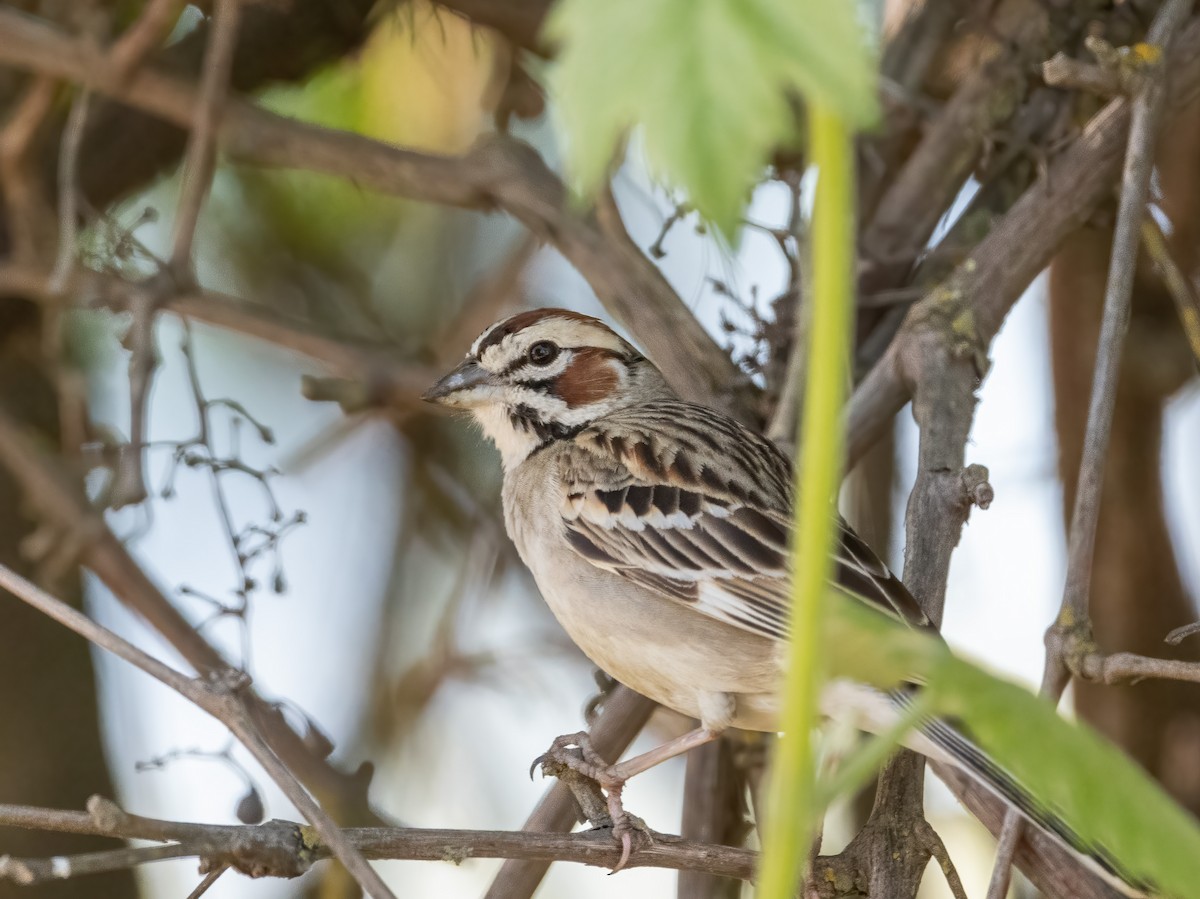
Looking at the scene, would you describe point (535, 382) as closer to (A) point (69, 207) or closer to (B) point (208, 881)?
(A) point (69, 207)

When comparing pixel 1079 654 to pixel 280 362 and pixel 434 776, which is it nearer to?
pixel 434 776

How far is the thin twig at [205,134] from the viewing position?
2973 millimetres

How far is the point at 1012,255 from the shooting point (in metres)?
2.84

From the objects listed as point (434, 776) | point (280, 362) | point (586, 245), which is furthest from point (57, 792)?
point (586, 245)

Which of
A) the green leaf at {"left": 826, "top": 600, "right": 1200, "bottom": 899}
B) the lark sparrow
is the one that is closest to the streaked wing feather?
the lark sparrow

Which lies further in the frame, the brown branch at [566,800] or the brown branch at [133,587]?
the brown branch at [133,587]

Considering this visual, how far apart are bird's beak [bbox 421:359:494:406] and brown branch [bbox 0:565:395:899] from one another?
4.08 feet

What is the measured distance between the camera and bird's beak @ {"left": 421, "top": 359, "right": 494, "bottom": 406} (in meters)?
2.98

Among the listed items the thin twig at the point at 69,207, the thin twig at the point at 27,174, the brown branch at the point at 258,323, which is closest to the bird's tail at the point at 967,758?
the brown branch at the point at 258,323

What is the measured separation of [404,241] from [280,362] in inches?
21.5

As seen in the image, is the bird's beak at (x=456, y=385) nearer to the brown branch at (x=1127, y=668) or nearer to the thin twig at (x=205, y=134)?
the thin twig at (x=205, y=134)

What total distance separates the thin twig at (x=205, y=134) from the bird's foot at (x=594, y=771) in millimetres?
1329

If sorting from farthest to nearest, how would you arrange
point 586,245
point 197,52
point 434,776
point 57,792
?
point 434,776
point 197,52
point 57,792
point 586,245

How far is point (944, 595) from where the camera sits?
239 centimetres
